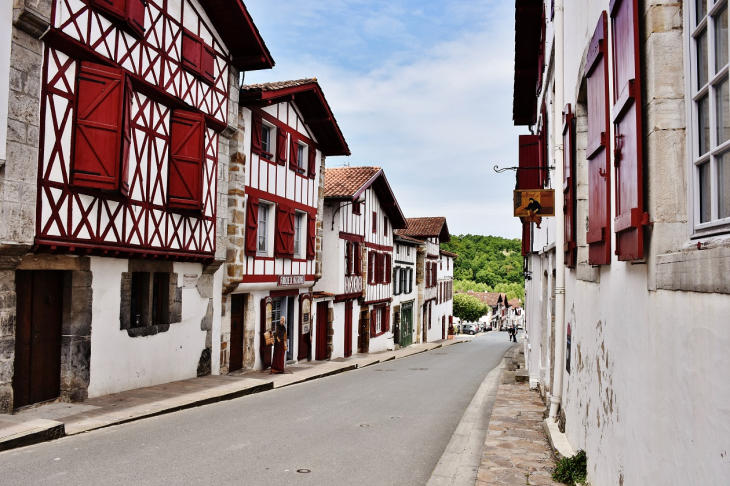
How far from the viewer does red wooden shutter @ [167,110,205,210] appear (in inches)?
464

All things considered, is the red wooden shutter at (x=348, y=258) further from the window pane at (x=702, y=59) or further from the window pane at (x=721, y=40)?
the window pane at (x=721, y=40)

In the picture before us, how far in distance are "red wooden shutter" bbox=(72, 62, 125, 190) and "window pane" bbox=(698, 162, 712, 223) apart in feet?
28.5

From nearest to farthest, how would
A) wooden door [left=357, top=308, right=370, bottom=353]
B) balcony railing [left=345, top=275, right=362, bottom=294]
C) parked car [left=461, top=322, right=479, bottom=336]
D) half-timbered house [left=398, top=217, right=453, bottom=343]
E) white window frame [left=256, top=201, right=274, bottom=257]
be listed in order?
white window frame [left=256, top=201, right=274, bottom=257] < balcony railing [left=345, top=275, right=362, bottom=294] < wooden door [left=357, top=308, right=370, bottom=353] < half-timbered house [left=398, top=217, right=453, bottom=343] < parked car [left=461, top=322, right=479, bottom=336]

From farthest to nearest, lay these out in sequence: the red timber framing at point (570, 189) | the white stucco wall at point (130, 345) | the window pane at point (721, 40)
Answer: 1. the white stucco wall at point (130, 345)
2. the red timber framing at point (570, 189)
3. the window pane at point (721, 40)

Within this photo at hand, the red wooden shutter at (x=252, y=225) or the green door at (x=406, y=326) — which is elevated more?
the red wooden shutter at (x=252, y=225)

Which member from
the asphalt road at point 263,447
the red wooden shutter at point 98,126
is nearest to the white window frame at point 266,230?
the asphalt road at point 263,447

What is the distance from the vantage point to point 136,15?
10.4m

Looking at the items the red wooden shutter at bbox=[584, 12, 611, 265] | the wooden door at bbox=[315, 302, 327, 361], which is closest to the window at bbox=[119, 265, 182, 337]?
the red wooden shutter at bbox=[584, 12, 611, 265]

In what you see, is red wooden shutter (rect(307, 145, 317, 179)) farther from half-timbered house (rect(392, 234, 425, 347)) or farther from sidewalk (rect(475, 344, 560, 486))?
half-timbered house (rect(392, 234, 425, 347))

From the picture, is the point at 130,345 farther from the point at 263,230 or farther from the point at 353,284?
the point at 353,284

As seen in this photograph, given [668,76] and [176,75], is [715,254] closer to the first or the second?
[668,76]

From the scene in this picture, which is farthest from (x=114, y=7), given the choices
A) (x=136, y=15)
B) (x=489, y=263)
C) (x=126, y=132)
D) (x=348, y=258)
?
(x=489, y=263)

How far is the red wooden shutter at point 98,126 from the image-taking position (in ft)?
29.9

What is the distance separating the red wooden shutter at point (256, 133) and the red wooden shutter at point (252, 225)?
1277mm
